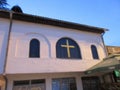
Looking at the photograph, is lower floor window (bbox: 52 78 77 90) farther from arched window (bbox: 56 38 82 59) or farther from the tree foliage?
the tree foliage

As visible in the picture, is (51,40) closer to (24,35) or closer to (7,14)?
(24,35)

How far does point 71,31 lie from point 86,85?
458 centimetres

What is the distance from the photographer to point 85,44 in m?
10.4

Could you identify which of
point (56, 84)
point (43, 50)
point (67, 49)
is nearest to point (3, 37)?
point (43, 50)

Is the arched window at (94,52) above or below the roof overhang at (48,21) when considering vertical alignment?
below

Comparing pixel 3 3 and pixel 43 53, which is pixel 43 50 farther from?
pixel 3 3

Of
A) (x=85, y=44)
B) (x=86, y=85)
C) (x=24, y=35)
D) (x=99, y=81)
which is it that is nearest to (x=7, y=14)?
(x=24, y=35)

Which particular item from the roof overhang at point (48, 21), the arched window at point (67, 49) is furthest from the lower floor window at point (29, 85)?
the roof overhang at point (48, 21)

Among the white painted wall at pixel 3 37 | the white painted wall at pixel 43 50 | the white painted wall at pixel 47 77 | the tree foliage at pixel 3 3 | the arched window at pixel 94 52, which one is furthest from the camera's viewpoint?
the tree foliage at pixel 3 3

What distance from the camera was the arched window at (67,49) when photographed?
940 cm

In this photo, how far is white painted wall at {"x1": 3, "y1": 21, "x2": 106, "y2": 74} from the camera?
777cm

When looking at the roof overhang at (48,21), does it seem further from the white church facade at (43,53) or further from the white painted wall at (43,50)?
the white painted wall at (43,50)

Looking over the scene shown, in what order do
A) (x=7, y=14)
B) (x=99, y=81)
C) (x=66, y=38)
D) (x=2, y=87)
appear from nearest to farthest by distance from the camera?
(x=2, y=87) < (x=7, y=14) < (x=66, y=38) < (x=99, y=81)

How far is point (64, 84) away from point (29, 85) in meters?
2.61
